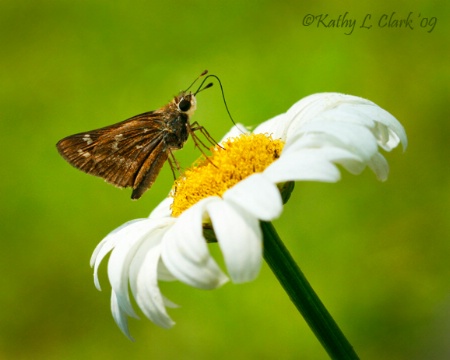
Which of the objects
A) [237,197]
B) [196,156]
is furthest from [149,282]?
[196,156]

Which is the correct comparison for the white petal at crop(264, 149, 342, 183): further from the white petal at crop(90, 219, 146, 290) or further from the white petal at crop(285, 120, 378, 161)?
the white petal at crop(90, 219, 146, 290)

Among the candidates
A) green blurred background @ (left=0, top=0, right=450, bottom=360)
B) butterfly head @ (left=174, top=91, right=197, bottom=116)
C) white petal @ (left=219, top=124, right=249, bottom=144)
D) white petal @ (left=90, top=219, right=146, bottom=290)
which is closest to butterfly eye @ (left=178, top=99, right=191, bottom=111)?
butterfly head @ (left=174, top=91, right=197, bottom=116)

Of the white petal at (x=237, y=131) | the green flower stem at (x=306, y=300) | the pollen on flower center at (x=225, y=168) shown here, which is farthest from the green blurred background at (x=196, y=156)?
the green flower stem at (x=306, y=300)

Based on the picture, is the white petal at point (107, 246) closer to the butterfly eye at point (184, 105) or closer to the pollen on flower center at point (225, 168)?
the pollen on flower center at point (225, 168)

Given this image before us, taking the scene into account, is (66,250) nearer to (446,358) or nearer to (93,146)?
(93,146)

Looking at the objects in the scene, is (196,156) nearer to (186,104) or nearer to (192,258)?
(186,104)

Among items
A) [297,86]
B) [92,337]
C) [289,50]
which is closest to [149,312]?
[92,337]
